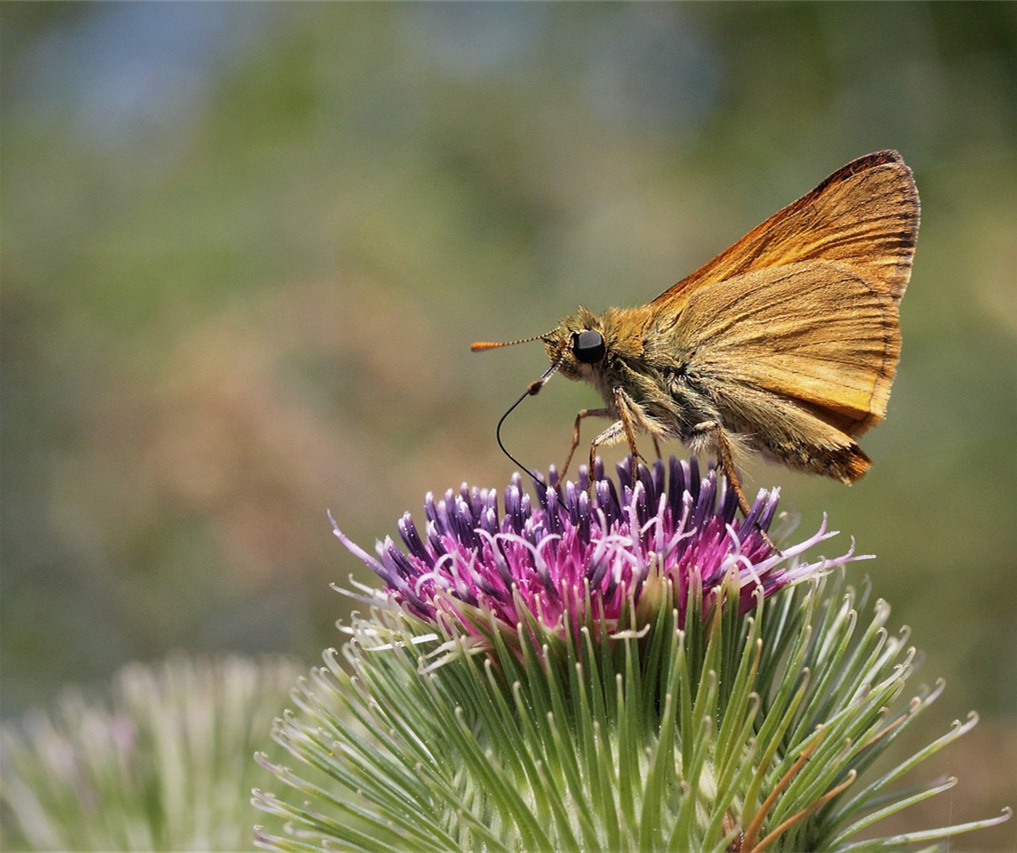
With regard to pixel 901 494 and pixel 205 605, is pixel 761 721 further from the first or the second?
pixel 901 494

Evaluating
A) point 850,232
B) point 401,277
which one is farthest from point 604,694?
point 401,277

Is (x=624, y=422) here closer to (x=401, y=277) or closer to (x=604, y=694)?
(x=604, y=694)

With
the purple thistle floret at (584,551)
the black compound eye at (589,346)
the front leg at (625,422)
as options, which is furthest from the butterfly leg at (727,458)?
the black compound eye at (589,346)

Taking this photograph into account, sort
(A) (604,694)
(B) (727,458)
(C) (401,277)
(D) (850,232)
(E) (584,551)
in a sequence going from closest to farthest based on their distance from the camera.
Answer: (A) (604,694) < (E) (584,551) < (B) (727,458) < (D) (850,232) < (C) (401,277)

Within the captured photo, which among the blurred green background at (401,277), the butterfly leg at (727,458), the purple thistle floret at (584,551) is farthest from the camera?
the blurred green background at (401,277)

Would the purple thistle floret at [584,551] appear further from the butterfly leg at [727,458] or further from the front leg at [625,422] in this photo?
the front leg at [625,422]

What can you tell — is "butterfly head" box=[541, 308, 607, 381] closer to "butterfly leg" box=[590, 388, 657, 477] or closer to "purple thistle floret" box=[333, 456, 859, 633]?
"butterfly leg" box=[590, 388, 657, 477]

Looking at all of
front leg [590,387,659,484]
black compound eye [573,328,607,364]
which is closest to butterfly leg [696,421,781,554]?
front leg [590,387,659,484]

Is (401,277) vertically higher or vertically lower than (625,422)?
higher
